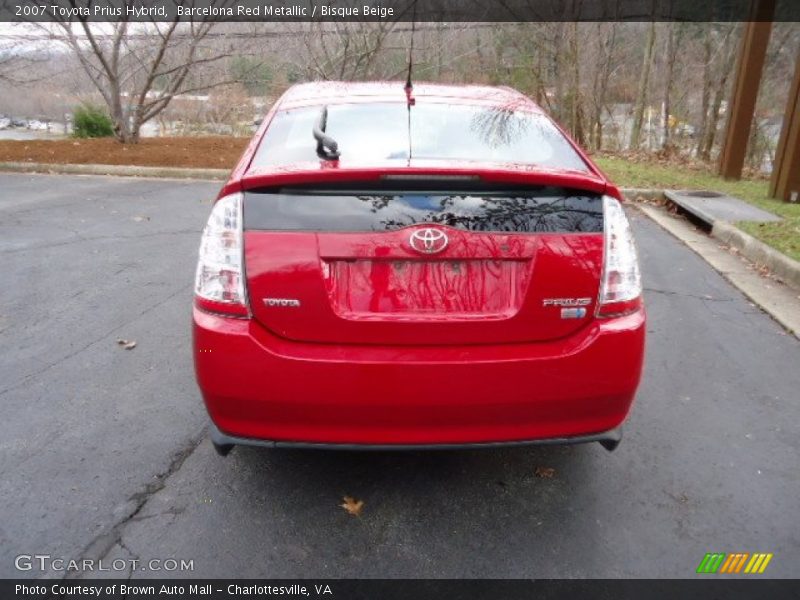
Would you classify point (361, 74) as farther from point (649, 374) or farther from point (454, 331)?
point (454, 331)

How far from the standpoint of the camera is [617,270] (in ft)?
7.23

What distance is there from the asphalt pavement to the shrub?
13.3 metres

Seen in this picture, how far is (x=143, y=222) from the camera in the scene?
23.6 feet

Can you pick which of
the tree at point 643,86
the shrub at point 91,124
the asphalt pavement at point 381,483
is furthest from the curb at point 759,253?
the shrub at point 91,124

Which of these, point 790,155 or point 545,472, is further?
point 790,155

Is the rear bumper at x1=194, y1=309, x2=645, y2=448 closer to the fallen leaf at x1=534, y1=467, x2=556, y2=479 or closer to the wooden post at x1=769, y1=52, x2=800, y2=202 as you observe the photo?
the fallen leaf at x1=534, y1=467, x2=556, y2=479

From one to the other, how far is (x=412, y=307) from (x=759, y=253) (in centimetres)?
530

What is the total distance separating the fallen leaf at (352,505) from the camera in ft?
7.93

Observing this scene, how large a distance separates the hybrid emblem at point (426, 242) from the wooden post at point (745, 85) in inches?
413

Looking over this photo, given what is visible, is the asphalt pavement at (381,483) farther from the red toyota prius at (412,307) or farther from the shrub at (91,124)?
the shrub at (91,124)

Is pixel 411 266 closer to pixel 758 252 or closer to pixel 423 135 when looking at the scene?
pixel 423 135

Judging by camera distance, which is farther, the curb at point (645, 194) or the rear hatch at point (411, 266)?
the curb at point (645, 194)

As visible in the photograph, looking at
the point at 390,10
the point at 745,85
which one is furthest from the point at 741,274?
the point at 390,10

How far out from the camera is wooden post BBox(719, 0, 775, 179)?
31.9 ft
